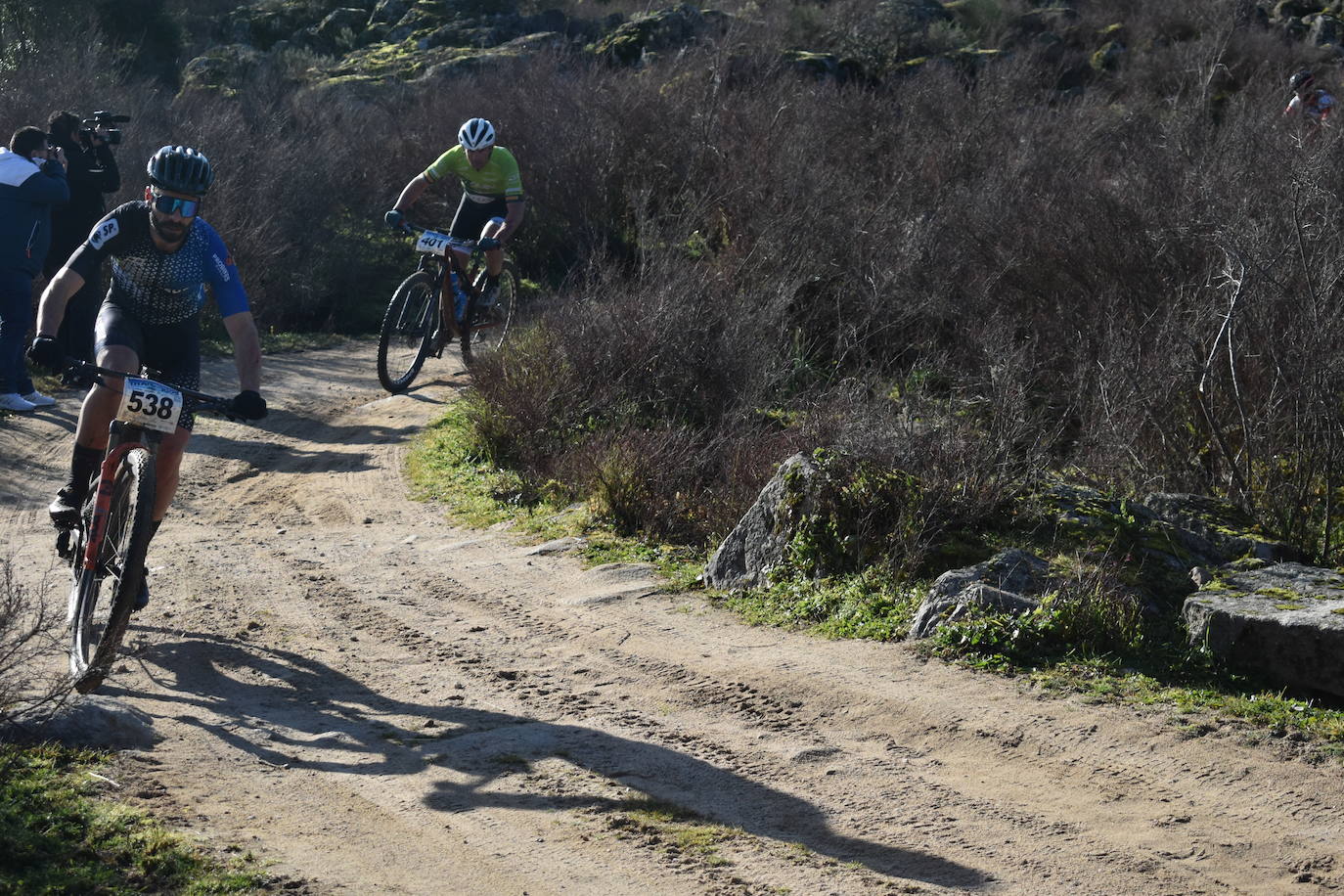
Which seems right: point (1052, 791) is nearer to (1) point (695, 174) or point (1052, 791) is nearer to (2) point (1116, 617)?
(2) point (1116, 617)

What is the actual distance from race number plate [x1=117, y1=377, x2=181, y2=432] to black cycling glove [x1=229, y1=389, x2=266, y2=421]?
0.27 m

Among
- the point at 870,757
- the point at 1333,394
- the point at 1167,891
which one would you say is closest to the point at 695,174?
the point at 1333,394

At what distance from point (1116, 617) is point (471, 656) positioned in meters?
2.71

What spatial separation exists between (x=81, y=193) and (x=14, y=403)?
72.6 inches

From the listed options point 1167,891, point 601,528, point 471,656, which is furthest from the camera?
point 601,528

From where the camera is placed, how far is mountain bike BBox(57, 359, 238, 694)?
15.5 ft

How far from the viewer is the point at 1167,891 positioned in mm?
3422

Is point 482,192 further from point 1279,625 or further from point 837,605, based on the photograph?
point 1279,625

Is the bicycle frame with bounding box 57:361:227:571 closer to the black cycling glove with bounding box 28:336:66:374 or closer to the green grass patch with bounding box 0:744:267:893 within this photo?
the black cycling glove with bounding box 28:336:66:374

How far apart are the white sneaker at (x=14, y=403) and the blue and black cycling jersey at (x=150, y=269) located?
18.5 feet

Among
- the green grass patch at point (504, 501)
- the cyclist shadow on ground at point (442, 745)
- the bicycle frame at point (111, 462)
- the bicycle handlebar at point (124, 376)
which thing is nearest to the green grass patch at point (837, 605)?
the green grass patch at point (504, 501)

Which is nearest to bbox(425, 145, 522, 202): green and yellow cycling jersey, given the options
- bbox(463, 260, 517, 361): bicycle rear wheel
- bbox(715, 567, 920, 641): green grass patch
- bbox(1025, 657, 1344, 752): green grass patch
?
bbox(463, 260, 517, 361): bicycle rear wheel

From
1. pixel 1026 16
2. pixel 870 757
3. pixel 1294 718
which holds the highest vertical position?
pixel 1026 16

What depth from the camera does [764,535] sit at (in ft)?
21.4
